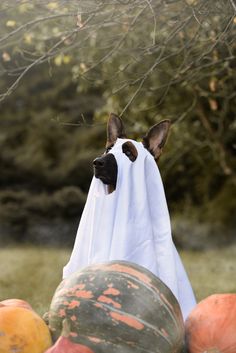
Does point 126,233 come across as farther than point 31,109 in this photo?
No

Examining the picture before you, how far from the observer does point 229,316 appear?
121 inches

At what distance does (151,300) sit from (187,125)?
24.8ft

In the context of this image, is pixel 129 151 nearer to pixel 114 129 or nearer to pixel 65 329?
pixel 114 129

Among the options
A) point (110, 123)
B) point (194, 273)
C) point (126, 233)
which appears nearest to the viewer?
point (126, 233)

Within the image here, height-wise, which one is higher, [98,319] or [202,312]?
[98,319]

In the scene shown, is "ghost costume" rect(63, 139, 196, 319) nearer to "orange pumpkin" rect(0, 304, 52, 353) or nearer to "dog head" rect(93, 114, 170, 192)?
"dog head" rect(93, 114, 170, 192)

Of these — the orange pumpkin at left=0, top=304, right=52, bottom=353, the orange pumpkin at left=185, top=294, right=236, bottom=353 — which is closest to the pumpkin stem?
the orange pumpkin at left=0, top=304, right=52, bottom=353

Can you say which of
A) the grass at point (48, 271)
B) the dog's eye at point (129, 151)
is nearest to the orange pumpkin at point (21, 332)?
the dog's eye at point (129, 151)

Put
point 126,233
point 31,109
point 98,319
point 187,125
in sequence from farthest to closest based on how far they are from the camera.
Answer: point 31,109, point 187,125, point 126,233, point 98,319

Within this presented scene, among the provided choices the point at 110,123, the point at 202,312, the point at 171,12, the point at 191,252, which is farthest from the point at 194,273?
the point at 202,312

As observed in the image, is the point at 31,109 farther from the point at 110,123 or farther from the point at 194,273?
the point at 110,123

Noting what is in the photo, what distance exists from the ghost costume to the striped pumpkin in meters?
0.66

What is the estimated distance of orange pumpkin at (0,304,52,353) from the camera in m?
2.86

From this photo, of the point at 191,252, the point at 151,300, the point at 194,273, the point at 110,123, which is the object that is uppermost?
the point at 110,123
